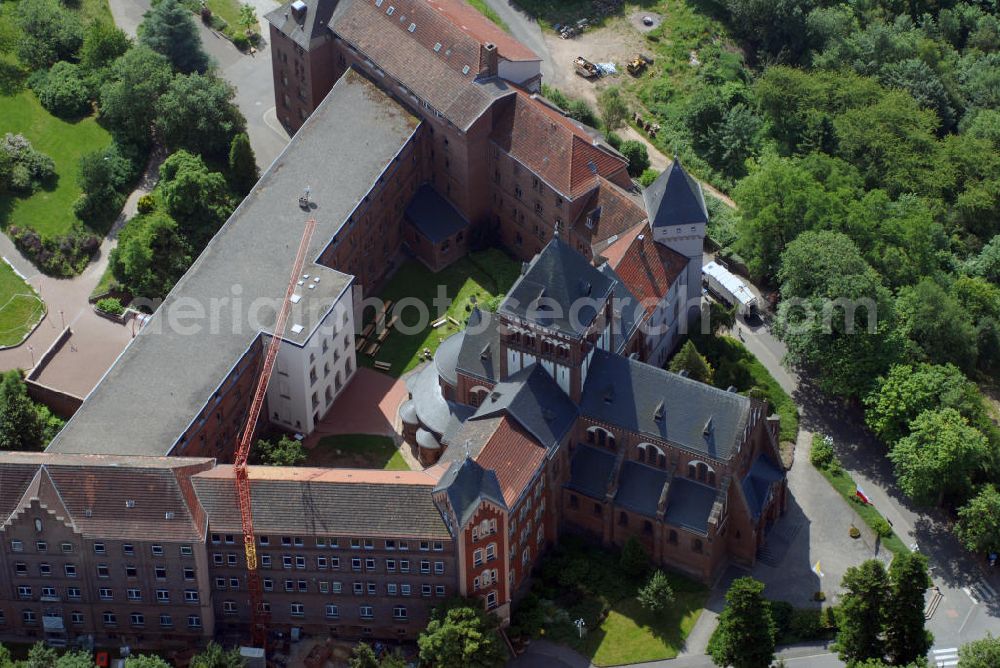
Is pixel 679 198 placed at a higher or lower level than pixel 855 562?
higher

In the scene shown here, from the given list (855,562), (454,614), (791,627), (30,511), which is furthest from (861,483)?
(30,511)

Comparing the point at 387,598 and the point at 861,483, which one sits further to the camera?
the point at 861,483

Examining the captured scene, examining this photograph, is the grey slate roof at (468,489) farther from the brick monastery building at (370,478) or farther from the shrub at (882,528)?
the shrub at (882,528)

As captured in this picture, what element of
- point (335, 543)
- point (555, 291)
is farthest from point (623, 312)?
point (335, 543)

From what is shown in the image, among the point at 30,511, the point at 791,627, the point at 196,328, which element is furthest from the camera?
the point at 196,328

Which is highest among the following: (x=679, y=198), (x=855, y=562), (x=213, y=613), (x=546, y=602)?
(x=679, y=198)

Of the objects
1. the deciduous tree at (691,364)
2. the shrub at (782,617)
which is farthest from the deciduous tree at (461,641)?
the deciduous tree at (691,364)

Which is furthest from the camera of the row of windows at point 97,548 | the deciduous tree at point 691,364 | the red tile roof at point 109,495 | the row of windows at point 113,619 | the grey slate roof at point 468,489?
the deciduous tree at point 691,364

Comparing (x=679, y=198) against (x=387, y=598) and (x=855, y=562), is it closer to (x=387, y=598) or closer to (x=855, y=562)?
(x=855, y=562)
